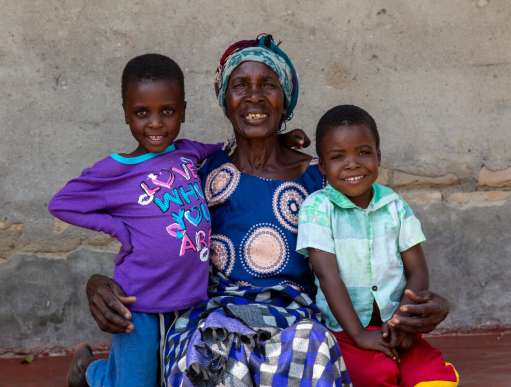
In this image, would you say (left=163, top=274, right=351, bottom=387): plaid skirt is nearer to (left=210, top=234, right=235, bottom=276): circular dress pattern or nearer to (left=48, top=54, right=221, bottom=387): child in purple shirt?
(left=48, top=54, right=221, bottom=387): child in purple shirt

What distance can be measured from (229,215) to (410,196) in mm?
1312

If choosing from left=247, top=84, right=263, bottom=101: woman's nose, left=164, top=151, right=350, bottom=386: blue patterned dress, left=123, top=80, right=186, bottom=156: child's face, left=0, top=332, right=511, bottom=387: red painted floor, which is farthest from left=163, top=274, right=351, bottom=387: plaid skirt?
left=0, top=332, right=511, bottom=387: red painted floor

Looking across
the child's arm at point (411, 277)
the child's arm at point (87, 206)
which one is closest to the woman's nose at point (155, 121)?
the child's arm at point (87, 206)

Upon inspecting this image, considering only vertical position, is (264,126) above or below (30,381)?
above

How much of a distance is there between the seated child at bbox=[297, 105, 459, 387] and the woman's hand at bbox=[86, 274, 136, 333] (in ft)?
2.19

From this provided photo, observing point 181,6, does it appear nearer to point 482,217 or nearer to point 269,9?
point 269,9

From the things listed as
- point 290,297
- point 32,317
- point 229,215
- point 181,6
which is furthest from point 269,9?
point 32,317

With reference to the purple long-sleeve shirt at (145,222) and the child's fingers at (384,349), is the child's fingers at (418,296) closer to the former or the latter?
the child's fingers at (384,349)

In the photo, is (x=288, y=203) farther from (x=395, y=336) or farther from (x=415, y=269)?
(x=395, y=336)

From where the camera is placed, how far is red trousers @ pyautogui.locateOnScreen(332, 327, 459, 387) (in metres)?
3.08

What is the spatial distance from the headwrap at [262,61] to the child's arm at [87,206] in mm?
650

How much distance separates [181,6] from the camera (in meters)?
4.19

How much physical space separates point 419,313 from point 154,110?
1188 mm

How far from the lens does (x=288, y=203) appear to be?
3385mm
